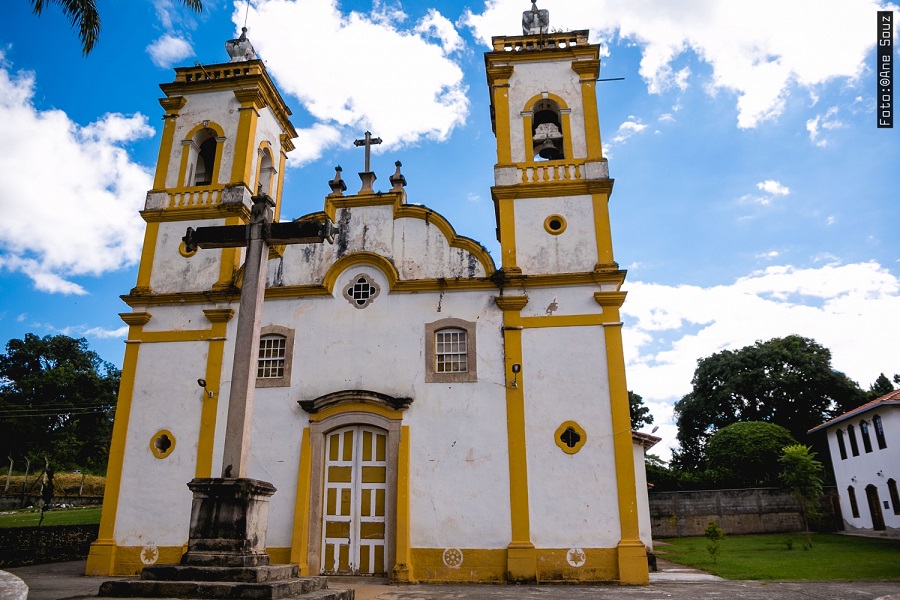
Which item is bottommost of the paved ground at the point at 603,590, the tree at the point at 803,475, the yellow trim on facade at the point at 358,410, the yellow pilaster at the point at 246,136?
the paved ground at the point at 603,590

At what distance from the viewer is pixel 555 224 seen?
42.7ft

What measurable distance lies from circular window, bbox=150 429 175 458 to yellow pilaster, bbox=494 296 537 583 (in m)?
6.56

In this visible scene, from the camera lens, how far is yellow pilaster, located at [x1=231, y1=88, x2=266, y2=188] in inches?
568

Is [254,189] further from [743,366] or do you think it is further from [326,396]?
[743,366]

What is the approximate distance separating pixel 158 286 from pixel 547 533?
9427mm

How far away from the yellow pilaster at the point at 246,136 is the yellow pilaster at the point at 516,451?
667cm

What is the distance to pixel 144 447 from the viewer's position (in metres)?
12.4

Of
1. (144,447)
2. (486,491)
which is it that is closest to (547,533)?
(486,491)

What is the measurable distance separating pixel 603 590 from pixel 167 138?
13.4m

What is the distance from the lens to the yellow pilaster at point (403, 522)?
10828mm

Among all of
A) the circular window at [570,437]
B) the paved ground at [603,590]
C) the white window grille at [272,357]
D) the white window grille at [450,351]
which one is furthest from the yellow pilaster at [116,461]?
the circular window at [570,437]

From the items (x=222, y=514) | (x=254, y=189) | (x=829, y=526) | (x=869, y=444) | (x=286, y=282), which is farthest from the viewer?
(x=829, y=526)

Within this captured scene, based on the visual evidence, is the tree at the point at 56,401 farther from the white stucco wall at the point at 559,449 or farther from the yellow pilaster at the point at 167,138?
the white stucco wall at the point at 559,449

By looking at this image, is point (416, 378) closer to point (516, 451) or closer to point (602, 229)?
point (516, 451)
